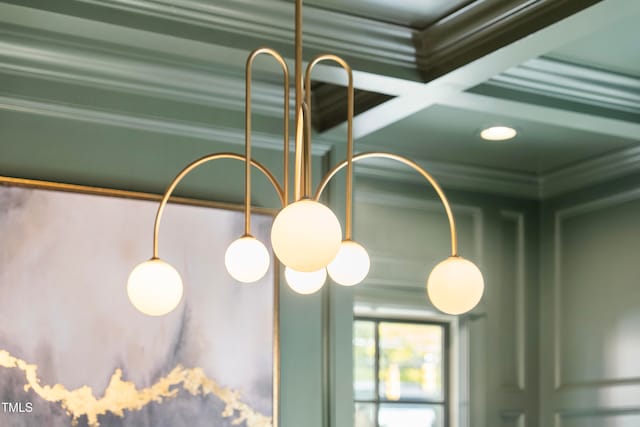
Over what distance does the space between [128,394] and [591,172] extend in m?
2.25

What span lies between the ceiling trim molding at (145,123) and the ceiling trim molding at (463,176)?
689 millimetres

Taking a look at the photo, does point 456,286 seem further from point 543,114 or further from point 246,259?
point 543,114

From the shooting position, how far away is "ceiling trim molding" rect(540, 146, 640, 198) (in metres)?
4.02

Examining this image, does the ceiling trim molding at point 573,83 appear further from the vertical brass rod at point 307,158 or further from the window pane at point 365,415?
the window pane at point 365,415

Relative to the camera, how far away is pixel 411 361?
169 inches

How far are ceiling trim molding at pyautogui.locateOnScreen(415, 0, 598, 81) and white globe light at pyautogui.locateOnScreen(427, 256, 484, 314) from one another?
815 mm

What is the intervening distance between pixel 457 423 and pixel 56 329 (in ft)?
6.56

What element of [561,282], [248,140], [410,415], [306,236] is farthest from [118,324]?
[561,282]

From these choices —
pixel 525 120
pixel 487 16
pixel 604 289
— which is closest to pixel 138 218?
pixel 487 16

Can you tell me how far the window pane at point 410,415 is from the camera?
4219mm

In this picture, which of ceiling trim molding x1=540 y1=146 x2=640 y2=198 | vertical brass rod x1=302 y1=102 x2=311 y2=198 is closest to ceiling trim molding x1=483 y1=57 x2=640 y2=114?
ceiling trim molding x1=540 y1=146 x2=640 y2=198

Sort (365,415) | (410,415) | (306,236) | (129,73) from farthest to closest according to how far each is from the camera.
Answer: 1. (410,415)
2. (365,415)
3. (129,73)
4. (306,236)

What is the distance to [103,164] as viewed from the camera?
3020 mm

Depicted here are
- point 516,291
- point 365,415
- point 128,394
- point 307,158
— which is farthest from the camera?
point 516,291
